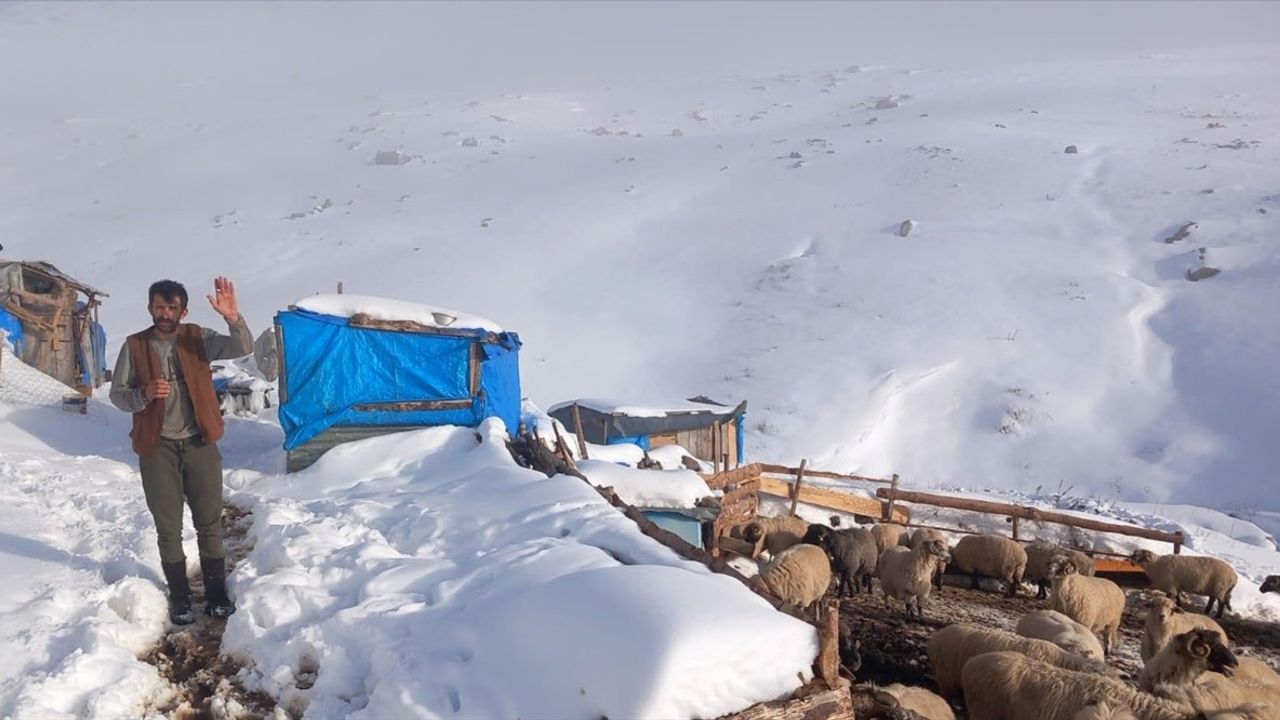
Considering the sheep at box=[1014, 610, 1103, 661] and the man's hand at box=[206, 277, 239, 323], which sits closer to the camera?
the man's hand at box=[206, 277, 239, 323]

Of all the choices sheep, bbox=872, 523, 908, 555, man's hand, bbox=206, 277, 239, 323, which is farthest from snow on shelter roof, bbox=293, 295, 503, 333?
sheep, bbox=872, 523, 908, 555

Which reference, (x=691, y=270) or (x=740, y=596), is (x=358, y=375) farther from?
(x=691, y=270)

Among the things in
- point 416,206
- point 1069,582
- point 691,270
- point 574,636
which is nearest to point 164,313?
point 574,636

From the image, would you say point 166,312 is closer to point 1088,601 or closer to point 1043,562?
point 1088,601

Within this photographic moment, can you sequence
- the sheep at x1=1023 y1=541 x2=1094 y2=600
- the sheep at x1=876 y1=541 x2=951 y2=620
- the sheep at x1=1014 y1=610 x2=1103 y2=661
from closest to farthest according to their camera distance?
the sheep at x1=1014 y1=610 x2=1103 y2=661 < the sheep at x1=876 y1=541 x2=951 y2=620 < the sheep at x1=1023 y1=541 x2=1094 y2=600

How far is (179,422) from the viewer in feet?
16.3

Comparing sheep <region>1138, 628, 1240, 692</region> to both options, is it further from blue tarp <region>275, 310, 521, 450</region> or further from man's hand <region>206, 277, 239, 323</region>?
blue tarp <region>275, 310, 521, 450</region>

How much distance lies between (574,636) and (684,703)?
1.99 ft

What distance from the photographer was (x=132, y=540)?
248 inches

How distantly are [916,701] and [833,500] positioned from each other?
294 inches

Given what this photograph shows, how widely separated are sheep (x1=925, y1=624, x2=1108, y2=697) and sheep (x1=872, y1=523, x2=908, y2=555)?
175 inches

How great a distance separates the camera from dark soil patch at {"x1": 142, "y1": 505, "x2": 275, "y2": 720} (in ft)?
13.7

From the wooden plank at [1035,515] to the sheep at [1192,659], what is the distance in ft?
19.6

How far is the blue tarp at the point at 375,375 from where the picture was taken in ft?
32.2
